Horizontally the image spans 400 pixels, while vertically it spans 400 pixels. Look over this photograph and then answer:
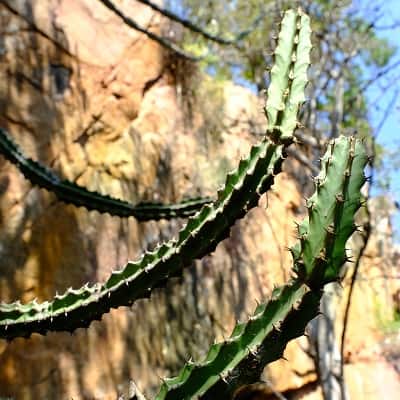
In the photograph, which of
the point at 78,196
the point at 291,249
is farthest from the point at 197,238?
the point at 78,196

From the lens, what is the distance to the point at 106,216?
499cm

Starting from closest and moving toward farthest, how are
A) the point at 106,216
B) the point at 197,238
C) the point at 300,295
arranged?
the point at 300,295 → the point at 197,238 → the point at 106,216

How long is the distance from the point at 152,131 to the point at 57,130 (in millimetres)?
1174

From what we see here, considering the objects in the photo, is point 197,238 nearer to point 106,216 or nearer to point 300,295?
point 300,295

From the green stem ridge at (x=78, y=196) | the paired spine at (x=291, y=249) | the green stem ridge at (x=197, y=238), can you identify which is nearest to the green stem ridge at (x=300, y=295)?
the paired spine at (x=291, y=249)

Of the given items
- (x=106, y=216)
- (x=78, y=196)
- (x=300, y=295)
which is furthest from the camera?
(x=106, y=216)

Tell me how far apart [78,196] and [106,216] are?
1.70 metres

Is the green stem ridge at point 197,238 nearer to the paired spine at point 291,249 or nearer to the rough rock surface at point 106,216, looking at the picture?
the paired spine at point 291,249

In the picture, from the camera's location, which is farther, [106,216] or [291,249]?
[106,216]

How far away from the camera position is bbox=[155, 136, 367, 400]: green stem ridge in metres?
1.65

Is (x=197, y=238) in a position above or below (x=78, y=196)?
below

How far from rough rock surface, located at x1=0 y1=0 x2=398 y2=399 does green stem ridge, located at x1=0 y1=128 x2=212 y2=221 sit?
109 cm

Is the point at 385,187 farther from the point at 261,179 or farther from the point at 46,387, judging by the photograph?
the point at 261,179

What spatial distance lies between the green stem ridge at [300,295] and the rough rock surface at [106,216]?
8.82 feet
